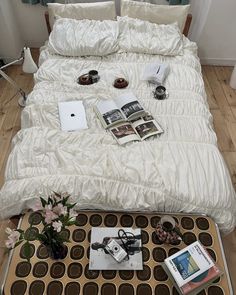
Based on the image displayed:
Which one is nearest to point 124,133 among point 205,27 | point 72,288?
point 72,288

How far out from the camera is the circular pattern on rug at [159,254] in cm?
125

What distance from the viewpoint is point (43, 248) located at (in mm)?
1283

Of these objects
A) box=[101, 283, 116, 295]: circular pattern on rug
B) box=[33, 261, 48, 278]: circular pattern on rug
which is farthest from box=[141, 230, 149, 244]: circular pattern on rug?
box=[33, 261, 48, 278]: circular pattern on rug

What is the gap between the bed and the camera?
1.41 metres

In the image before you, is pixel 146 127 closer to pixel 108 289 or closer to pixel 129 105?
pixel 129 105

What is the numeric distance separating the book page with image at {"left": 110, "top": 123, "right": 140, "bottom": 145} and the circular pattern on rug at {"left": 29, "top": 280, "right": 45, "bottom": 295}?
33.2 inches

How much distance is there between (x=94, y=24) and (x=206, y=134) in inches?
55.8

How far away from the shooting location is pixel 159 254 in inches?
49.9

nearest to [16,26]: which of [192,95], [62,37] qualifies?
[62,37]

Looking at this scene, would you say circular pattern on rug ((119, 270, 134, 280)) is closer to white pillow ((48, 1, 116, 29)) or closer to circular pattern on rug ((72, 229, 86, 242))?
circular pattern on rug ((72, 229, 86, 242))

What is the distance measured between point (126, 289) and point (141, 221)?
331mm

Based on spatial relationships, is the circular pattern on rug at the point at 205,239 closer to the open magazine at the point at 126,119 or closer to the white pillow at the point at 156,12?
the open magazine at the point at 126,119

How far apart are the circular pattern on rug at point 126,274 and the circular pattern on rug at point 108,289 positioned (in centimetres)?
6

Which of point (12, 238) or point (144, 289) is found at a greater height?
point (12, 238)
